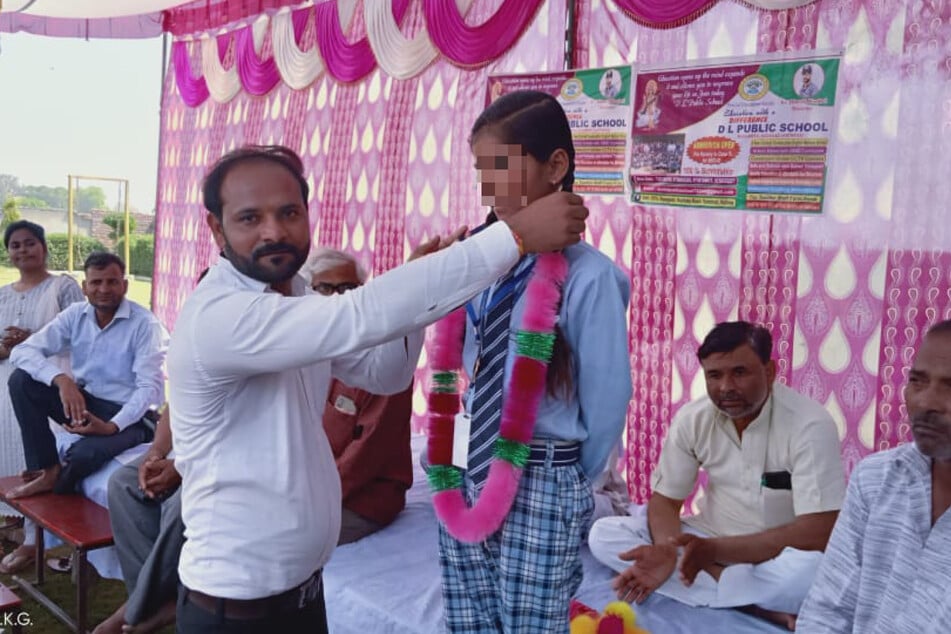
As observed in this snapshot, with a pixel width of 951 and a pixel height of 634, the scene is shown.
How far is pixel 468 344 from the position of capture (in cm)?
190

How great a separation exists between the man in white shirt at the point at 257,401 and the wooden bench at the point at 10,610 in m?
1.26

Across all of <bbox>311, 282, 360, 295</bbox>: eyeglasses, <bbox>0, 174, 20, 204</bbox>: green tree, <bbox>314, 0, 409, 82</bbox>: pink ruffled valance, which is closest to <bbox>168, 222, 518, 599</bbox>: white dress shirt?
<bbox>311, 282, 360, 295</bbox>: eyeglasses

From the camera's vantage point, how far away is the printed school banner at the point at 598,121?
13.5 ft

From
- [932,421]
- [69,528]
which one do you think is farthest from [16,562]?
[932,421]

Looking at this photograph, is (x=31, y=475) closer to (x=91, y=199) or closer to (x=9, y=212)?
(x=9, y=212)

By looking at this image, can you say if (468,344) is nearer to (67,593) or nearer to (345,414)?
(345,414)

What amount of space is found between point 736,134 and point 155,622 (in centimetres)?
296

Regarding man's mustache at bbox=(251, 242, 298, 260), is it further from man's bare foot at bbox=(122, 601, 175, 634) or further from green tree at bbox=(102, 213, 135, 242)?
green tree at bbox=(102, 213, 135, 242)

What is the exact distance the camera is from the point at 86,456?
4207mm

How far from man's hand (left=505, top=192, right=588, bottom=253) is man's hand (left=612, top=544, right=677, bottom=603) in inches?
65.0

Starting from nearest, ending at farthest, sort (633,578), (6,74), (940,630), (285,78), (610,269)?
(940,630) < (610,269) < (633,578) < (285,78) < (6,74)

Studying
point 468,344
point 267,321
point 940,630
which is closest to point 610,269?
point 468,344

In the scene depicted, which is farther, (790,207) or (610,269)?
(790,207)

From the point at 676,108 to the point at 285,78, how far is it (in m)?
3.67
